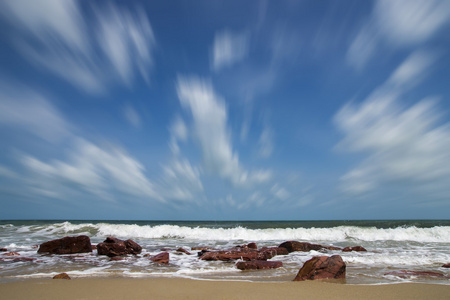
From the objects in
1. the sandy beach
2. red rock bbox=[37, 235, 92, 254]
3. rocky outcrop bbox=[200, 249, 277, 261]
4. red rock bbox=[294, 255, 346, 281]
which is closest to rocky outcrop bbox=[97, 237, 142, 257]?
red rock bbox=[37, 235, 92, 254]

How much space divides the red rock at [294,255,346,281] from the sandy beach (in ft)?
1.22

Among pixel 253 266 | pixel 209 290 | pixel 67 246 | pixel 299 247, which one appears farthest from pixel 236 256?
pixel 67 246

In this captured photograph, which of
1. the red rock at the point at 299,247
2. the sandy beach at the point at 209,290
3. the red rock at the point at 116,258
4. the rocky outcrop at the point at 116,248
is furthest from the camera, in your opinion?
the red rock at the point at 299,247

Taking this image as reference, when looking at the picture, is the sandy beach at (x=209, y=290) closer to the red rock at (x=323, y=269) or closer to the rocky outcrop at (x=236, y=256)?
the red rock at (x=323, y=269)

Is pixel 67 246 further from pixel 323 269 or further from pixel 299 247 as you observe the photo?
pixel 323 269

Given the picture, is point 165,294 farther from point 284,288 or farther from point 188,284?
point 284,288

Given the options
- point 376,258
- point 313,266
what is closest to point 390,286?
point 313,266

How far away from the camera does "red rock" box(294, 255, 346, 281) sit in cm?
534

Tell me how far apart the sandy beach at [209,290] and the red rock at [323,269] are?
0.37 metres

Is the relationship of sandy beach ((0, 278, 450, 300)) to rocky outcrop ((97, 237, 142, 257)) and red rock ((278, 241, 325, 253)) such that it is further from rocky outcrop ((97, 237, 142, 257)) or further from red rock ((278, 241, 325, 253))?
red rock ((278, 241, 325, 253))

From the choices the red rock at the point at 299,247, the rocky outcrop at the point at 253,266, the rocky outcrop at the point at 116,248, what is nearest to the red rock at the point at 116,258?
the rocky outcrop at the point at 116,248

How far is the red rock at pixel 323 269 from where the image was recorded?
5.34 metres

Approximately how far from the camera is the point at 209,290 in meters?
4.32

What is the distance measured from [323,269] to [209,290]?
2.55 m
